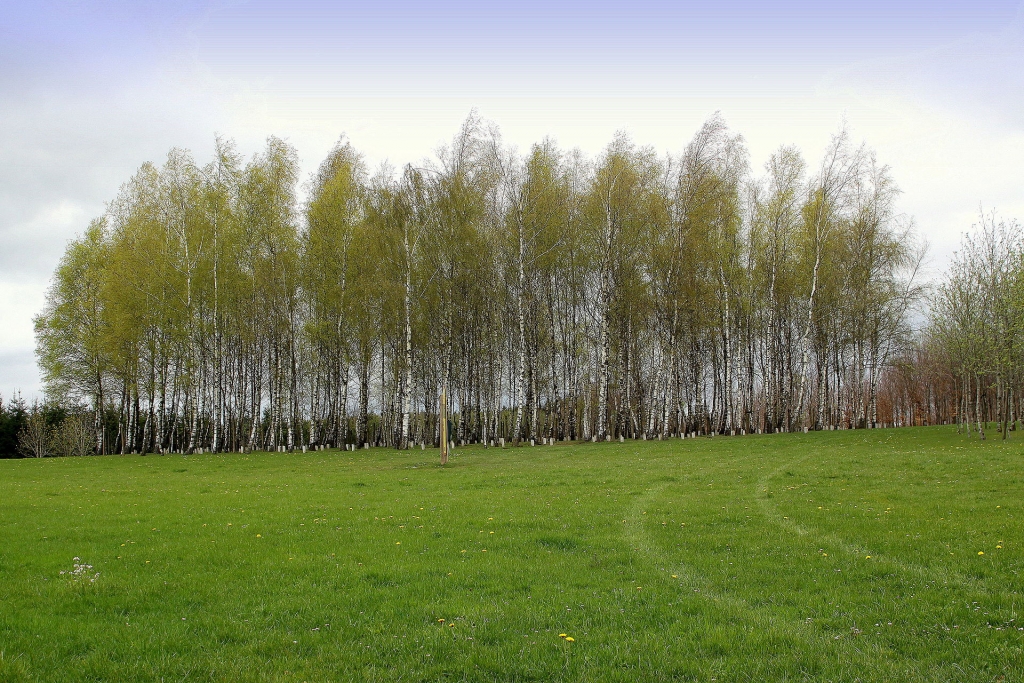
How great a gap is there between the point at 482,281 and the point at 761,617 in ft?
116

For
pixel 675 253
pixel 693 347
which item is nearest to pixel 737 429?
pixel 693 347

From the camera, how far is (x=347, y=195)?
4022cm

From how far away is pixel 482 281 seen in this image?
40.9 meters

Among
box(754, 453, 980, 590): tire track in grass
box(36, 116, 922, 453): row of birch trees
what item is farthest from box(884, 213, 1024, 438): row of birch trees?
box(754, 453, 980, 590): tire track in grass

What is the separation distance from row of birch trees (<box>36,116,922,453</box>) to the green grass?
74.4 feet

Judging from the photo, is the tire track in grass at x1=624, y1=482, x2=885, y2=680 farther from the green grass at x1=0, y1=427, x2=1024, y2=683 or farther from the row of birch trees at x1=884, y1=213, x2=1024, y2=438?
the row of birch trees at x1=884, y1=213, x2=1024, y2=438

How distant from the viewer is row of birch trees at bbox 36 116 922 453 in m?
39.0

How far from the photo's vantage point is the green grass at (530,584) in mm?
5594

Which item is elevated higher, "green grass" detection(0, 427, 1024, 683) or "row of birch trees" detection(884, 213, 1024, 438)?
"row of birch trees" detection(884, 213, 1024, 438)

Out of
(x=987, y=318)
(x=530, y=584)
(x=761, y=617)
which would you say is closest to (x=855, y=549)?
(x=761, y=617)

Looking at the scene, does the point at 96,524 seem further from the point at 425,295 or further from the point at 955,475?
the point at 425,295

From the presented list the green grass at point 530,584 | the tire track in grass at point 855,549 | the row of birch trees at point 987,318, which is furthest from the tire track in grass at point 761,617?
the row of birch trees at point 987,318

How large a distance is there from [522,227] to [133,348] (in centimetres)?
2804

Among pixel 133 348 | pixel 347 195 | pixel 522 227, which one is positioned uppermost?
pixel 347 195
